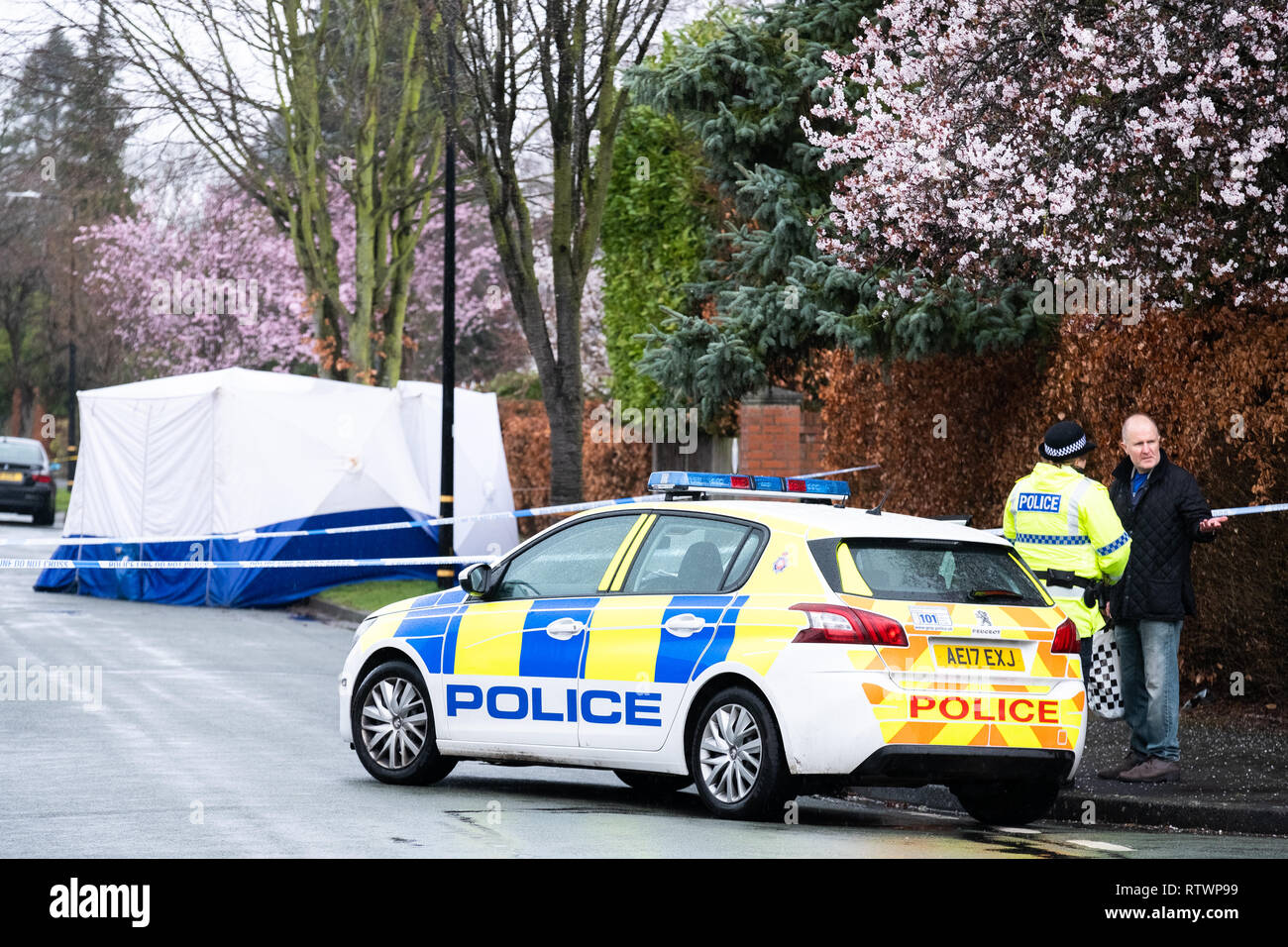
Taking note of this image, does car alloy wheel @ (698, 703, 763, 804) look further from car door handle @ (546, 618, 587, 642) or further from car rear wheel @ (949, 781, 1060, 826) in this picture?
car rear wheel @ (949, 781, 1060, 826)

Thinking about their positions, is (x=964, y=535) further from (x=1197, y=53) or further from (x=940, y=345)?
(x=940, y=345)

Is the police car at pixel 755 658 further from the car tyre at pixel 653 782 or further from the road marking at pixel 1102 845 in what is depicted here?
the road marking at pixel 1102 845

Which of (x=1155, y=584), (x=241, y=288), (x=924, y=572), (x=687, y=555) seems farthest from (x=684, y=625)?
(x=241, y=288)

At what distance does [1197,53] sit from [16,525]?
3576 cm

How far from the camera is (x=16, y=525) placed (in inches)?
1677

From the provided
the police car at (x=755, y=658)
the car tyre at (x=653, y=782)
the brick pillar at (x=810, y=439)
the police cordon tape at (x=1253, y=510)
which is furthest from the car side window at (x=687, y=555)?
the brick pillar at (x=810, y=439)

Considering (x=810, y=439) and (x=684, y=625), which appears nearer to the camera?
(x=684, y=625)

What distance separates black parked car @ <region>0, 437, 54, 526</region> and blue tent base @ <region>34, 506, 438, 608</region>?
15911 millimetres

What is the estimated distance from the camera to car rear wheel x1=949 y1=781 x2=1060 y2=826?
919 centimetres

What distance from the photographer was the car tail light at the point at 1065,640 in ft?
29.0

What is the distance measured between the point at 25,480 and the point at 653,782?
34.5 metres

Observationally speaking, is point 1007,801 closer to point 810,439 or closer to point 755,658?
point 755,658

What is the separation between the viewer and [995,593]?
28.9ft

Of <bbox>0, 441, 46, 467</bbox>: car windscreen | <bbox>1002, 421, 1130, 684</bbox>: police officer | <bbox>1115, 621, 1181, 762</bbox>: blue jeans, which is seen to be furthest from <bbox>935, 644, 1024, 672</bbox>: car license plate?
<bbox>0, 441, 46, 467</bbox>: car windscreen
